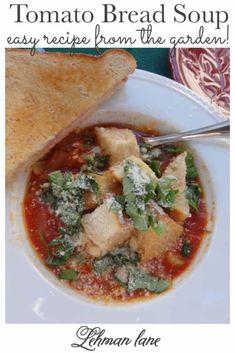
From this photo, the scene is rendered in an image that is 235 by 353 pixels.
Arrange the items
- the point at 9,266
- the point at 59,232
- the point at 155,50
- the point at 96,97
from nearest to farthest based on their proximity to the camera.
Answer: the point at 9,266 → the point at 59,232 → the point at 96,97 → the point at 155,50

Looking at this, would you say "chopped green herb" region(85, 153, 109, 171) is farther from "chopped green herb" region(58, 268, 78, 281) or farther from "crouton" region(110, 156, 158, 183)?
"chopped green herb" region(58, 268, 78, 281)

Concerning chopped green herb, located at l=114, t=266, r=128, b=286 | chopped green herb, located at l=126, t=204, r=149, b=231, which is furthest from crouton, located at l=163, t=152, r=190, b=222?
chopped green herb, located at l=114, t=266, r=128, b=286

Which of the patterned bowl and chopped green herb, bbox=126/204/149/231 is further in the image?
the patterned bowl

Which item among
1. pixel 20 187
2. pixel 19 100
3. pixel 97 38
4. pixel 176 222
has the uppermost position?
pixel 97 38

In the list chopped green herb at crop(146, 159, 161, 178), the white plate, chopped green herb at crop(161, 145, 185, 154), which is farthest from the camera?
chopped green herb at crop(161, 145, 185, 154)

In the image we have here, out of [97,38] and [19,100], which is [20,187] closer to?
[19,100]

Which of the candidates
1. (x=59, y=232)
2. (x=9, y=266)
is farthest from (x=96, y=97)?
(x=9, y=266)
